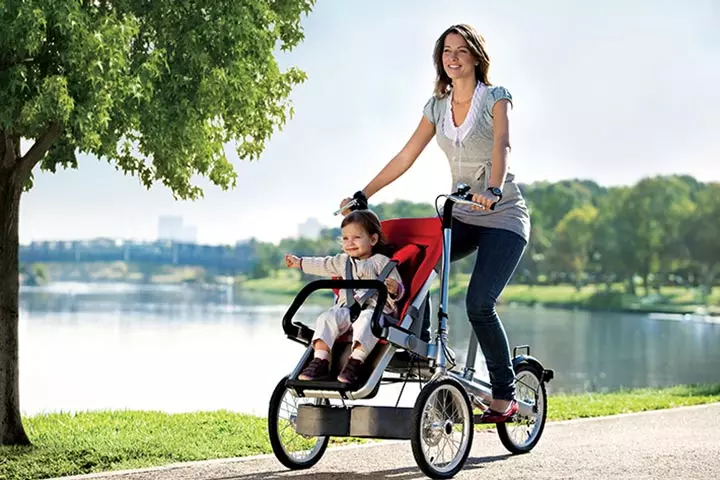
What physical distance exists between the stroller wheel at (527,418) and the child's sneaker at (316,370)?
171 centimetres

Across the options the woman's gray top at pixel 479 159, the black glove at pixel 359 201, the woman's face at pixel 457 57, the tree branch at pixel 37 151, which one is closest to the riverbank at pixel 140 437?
the black glove at pixel 359 201

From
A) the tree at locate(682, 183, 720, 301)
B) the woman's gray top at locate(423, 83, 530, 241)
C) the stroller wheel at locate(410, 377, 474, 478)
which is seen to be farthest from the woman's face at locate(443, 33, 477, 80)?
the tree at locate(682, 183, 720, 301)

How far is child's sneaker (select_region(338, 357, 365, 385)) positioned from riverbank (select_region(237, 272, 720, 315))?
69806 mm

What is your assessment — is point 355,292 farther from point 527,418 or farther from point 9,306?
point 9,306

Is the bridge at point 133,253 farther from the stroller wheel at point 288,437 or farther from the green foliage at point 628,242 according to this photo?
the stroller wheel at point 288,437

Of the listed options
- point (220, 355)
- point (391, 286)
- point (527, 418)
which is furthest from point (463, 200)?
point (220, 355)

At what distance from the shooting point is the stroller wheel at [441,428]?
576cm

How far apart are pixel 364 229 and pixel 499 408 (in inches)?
52.8

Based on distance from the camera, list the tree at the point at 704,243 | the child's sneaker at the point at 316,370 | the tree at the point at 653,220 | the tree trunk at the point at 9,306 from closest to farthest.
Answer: the child's sneaker at the point at 316,370 < the tree trunk at the point at 9,306 < the tree at the point at 704,243 < the tree at the point at 653,220

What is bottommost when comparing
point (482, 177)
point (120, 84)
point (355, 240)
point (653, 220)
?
point (355, 240)

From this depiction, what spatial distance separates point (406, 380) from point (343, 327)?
0.54m

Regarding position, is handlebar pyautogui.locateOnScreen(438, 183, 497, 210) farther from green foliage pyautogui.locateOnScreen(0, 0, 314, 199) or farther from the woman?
green foliage pyautogui.locateOnScreen(0, 0, 314, 199)

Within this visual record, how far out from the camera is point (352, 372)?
226 inches

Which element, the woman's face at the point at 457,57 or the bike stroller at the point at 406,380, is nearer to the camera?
the bike stroller at the point at 406,380
